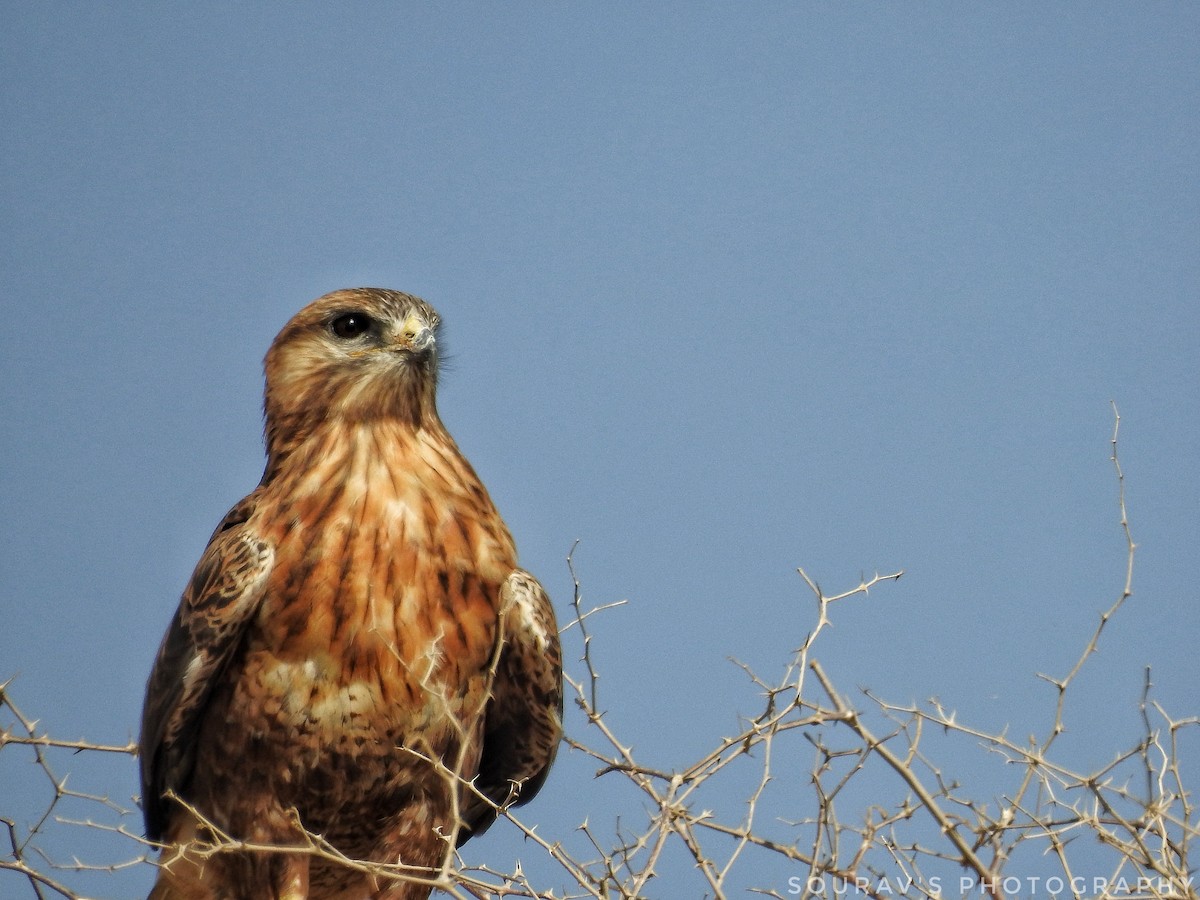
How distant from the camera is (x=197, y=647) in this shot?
13.6 ft

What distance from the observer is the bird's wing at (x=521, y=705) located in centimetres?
437

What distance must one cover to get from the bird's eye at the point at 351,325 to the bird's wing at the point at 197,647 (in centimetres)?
55

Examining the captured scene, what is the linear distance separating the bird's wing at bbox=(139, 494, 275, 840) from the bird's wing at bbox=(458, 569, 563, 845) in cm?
69

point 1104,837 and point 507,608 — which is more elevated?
point 507,608

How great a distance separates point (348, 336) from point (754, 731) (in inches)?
68.6

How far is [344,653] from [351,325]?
104 centimetres

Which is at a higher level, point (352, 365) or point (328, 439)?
point (352, 365)

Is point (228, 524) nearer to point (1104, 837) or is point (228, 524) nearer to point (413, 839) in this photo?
point (413, 839)

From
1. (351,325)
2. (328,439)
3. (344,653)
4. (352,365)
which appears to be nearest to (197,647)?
(344,653)

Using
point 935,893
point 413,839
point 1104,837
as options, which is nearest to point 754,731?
point 935,893

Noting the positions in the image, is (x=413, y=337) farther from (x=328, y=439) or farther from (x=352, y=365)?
(x=328, y=439)

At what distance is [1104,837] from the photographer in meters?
3.57

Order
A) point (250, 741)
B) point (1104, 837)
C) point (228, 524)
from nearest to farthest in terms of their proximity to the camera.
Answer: point (1104, 837)
point (250, 741)
point (228, 524)

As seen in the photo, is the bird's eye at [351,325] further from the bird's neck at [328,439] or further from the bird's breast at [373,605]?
the bird's breast at [373,605]
